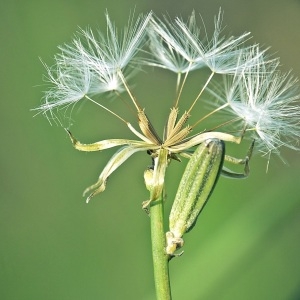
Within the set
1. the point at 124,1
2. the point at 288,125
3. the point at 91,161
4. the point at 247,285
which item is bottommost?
the point at 247,285

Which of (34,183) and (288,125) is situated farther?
(34,183)

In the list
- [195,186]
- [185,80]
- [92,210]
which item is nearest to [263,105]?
[185,80]

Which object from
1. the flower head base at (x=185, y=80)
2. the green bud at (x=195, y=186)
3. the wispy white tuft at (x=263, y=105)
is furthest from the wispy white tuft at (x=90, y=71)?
the green bud at (x=195, y=186)

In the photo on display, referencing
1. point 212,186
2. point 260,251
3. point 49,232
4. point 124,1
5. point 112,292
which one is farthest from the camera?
point 124,1

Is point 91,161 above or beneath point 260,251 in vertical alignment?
above

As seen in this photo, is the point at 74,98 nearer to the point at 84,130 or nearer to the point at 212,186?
the point at 212,186

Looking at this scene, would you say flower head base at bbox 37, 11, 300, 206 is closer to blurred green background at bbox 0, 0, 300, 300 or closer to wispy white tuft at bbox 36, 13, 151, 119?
wispy white tuft at bbox 36, 13, 151, 119

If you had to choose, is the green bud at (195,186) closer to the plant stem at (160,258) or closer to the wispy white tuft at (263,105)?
the plant stem at (160,258)

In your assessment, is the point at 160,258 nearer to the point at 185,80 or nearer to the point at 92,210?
the point at 185,80

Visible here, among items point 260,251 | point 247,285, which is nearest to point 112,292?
point 247,285
